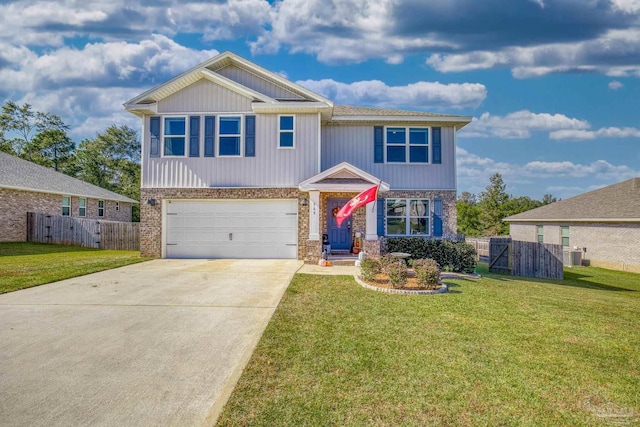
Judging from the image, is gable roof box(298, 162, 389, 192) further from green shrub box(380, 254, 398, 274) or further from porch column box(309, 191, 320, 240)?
green shrub box(380, 254, 398, 274)

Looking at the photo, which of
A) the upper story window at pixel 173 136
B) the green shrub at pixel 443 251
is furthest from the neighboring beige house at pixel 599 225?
the upper story window at pixel 173 136

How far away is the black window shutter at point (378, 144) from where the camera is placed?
14914 mm

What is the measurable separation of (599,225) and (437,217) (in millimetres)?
14097

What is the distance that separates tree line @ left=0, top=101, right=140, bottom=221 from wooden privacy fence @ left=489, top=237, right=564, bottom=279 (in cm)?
3251

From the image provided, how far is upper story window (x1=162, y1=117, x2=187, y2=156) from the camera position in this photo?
14.3 metres

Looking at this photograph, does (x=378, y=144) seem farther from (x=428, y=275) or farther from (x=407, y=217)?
(x=428, y=275)

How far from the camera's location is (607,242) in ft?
68.7

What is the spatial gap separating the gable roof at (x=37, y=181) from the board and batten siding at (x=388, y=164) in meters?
17.7

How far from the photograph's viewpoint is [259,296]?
7.92 m

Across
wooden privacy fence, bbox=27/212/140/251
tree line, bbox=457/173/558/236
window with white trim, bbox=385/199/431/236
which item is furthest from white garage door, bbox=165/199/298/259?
tree line, bbox=457/173/558/236

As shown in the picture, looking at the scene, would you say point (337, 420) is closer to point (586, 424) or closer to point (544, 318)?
point (586, 424)

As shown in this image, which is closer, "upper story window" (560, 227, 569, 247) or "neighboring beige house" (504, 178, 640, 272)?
"neighboring beige house" (504, 178, 640, 272)

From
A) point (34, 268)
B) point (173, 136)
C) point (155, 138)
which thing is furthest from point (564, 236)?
point (34, 268)

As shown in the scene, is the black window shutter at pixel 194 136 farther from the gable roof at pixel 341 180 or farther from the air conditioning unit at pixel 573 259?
the air conditioning unit at pixel 573 259
